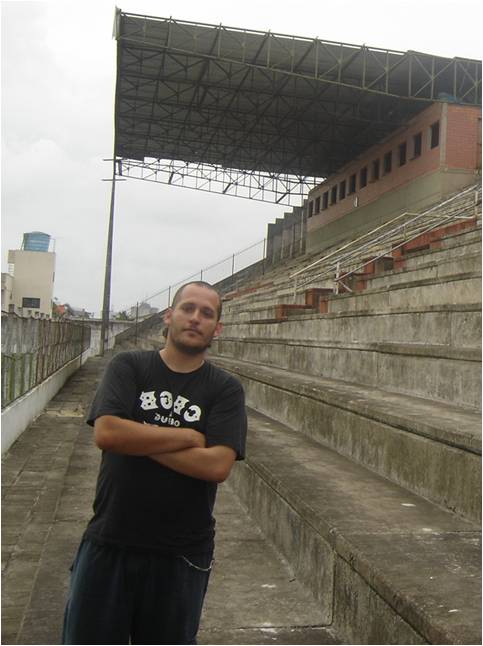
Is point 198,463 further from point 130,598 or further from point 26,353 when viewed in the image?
point 26,353

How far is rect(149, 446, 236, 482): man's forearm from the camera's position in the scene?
212 centimetres

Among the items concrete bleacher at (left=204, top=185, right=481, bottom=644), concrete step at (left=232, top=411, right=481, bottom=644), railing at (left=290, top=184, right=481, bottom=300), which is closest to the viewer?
concrete step at (left=232, top=411, right=481, bottom=644)

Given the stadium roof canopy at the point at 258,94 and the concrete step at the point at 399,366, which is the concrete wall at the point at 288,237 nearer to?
the stadium roof canopy at the point at 258,94

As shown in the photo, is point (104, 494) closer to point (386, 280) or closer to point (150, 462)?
point (150, 462)

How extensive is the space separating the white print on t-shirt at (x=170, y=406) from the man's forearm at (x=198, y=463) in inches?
5.3

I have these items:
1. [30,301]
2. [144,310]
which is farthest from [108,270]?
[30,301]

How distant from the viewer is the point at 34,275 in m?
63.2

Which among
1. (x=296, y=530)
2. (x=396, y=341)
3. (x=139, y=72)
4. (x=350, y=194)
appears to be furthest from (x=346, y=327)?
(x=350, y=194)

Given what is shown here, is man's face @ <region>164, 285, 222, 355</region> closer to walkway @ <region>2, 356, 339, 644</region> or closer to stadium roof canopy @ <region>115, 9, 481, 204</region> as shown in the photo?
walkway @ <region>2, 356, 339, 644</region>

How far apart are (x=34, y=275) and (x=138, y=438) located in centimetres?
6507

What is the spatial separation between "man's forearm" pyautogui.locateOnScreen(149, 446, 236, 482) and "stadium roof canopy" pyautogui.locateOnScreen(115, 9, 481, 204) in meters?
21.1

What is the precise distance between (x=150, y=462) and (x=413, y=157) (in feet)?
86.4

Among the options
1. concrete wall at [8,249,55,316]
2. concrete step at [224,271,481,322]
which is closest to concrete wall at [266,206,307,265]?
concrete wall at [8,249,55,316]

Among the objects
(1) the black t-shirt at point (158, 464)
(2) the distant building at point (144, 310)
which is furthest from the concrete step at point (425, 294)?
(2) the distant building at point (144, 310)
